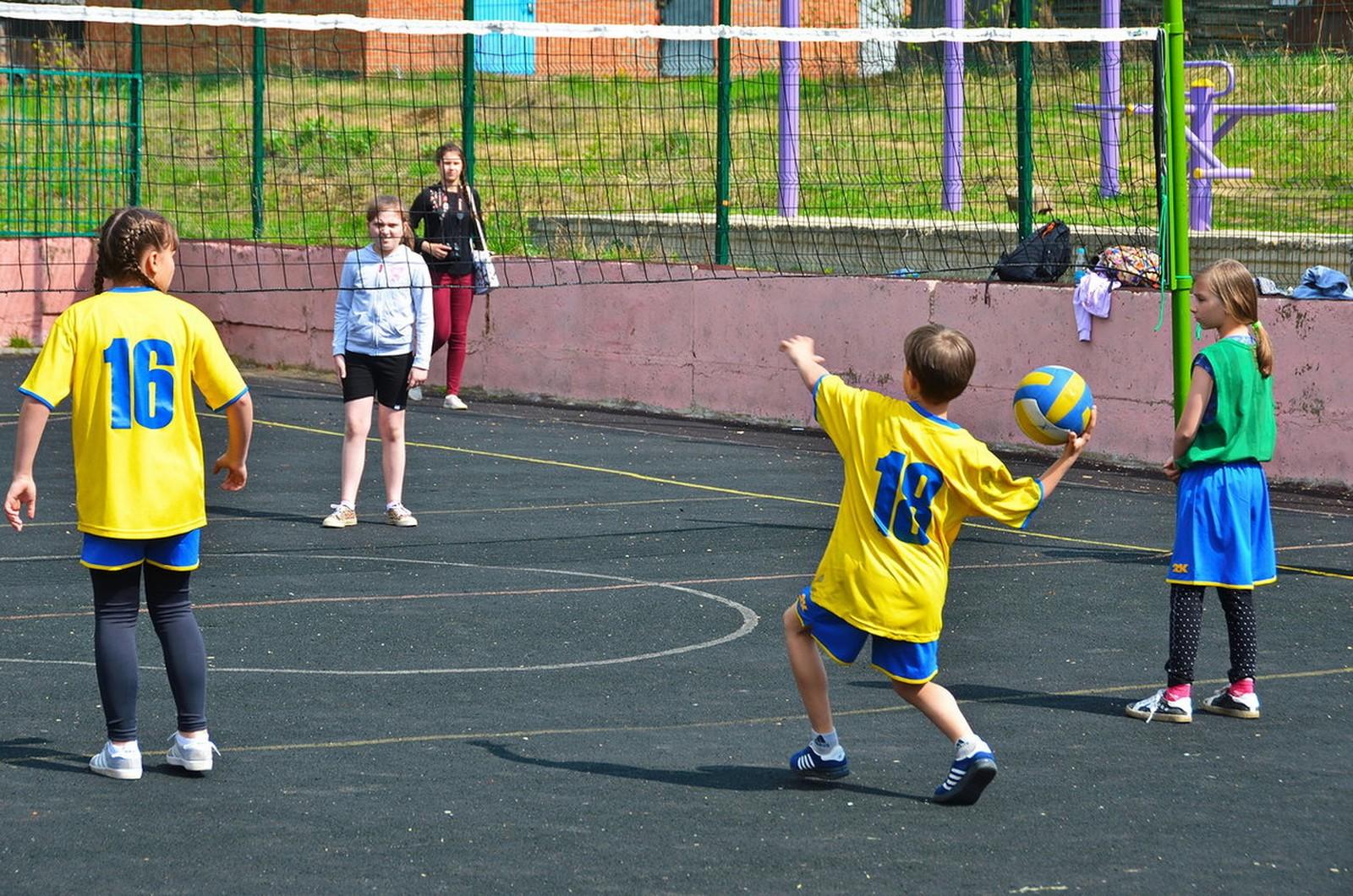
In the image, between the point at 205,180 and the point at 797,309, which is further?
the point at 205,180

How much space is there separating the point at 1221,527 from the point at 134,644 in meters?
3.70

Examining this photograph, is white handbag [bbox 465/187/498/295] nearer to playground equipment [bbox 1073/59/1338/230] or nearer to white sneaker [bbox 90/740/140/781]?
playground equipment [bbox 1073/59/1338/230]

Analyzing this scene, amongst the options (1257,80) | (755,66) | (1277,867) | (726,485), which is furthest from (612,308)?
(1277,867)

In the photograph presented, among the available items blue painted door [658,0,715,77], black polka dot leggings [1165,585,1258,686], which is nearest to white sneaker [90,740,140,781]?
black polka dot leggings [1165,585,1258,686]

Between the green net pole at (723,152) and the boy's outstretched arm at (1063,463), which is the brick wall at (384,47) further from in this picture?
the boy's outstretched arm at (1063,463)

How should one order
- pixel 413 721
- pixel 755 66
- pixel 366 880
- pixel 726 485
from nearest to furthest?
pixel 366 880
pixel 413 721
pixel 726 485
pixel 755 66

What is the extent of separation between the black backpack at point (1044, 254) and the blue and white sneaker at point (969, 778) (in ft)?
30.0

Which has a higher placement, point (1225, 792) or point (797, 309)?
point (797, 309)

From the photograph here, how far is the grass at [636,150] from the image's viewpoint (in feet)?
50.9

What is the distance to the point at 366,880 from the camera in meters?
4.92

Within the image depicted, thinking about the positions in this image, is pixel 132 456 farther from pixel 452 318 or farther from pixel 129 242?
pixel 452 318

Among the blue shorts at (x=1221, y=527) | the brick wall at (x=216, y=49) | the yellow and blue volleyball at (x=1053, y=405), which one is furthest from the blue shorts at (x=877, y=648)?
the brick wall at (x=216, y=49)

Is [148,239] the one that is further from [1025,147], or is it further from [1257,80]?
[1257,80]

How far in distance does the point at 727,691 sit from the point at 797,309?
28.1 feet
